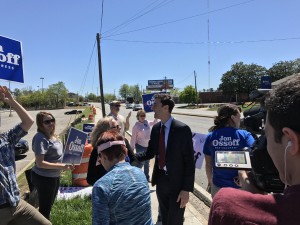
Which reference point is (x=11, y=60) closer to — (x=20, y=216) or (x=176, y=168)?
(x=20, y=216)

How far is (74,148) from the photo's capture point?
5266 millimetres

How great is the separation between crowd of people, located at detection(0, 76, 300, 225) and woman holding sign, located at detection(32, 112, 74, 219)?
0.01m

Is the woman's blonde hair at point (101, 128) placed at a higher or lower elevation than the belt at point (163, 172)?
higher

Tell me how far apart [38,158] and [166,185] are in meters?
1.79

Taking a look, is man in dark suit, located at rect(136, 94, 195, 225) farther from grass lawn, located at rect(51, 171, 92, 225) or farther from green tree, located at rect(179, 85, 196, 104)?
green tree, located at rect(179, 85, 196, 104)

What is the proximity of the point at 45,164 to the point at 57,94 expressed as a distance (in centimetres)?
11683

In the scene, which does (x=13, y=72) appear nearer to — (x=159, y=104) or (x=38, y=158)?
(x=38, y=158)

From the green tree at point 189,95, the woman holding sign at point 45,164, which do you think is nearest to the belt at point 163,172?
the woman holding sign at point 45,164

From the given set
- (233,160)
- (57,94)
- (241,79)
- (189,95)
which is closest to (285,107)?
(233,160)

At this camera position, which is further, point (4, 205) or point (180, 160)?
point (180, 160)

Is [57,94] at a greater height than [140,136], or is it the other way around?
[57,94]

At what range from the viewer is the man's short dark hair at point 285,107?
95 cm

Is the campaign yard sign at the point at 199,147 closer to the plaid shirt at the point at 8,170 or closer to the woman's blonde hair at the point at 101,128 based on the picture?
the woman's blonde hair at the point at 101,128

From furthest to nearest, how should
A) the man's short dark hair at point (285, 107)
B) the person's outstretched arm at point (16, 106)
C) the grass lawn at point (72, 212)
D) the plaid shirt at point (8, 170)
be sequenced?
1. the grass lawn at point (72, 212)
2. the person's outstretched arm at point (16, 106)
3. the plaid shirt at point (8, 170)
4. the man's short dark hair at point (285, 107)
